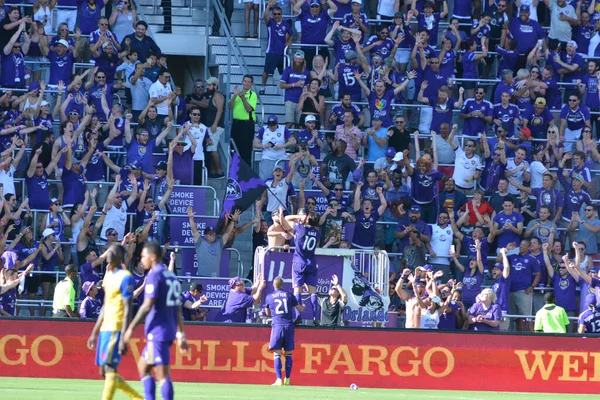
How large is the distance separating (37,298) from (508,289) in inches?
354

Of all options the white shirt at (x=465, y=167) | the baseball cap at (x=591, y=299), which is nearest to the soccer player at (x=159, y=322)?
the baseball cap at (x=591, y=299)

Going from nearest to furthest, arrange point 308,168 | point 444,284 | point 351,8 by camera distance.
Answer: point 444,284, point 308,168, point 351,8

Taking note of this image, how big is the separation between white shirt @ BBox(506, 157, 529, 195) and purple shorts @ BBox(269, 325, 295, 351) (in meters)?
8.20

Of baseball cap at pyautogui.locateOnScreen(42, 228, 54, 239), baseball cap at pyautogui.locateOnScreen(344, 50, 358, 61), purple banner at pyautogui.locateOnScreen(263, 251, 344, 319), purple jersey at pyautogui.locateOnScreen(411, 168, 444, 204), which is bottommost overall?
purple banner at pyautogui.locateOnScreen(263, 251, 344, 319)

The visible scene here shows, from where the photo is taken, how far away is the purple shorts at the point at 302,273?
Answer: 20.3 meters

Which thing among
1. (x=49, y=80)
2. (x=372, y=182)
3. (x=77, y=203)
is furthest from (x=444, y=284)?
(x=49, y=80)

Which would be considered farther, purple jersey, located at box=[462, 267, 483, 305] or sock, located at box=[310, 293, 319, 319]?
purple jersey, located at box=[462, 267, 483, 305]

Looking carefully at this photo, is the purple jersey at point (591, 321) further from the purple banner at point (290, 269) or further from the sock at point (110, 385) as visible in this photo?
the sock at point (110, 385)

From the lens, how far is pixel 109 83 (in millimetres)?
25547

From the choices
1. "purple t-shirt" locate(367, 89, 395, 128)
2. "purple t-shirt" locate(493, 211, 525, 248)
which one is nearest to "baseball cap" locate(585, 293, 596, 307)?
"purple t-shirt" locate(493, 211, 525, 248)

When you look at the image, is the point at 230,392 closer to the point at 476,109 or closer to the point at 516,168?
the point at 516,168

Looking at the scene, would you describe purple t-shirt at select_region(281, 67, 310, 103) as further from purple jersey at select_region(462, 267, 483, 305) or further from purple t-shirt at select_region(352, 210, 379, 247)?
purple jersey at select_region(462, 267, 483, 305)

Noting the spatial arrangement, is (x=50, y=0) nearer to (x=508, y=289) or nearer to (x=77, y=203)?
(x=77, y=203)

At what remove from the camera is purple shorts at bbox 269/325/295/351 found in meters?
19.1
